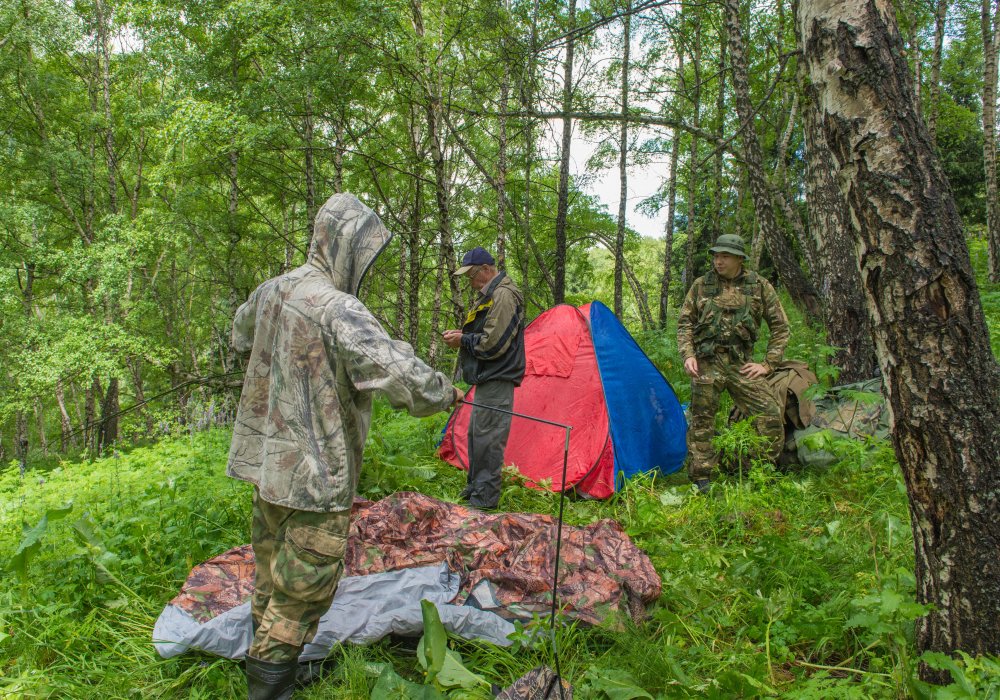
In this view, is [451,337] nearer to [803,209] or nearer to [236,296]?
[236,296]

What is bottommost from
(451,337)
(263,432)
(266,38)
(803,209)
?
(263,432)

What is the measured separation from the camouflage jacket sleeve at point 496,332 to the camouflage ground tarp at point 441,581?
1.26 metres

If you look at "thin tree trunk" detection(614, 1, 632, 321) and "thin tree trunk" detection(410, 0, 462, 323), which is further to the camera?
"thin tree trunk" detection(614, 1, 632, 321)

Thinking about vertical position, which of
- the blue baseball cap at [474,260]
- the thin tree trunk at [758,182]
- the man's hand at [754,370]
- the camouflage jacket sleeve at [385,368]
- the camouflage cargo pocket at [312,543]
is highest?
the thin tree trunk at [758,182]

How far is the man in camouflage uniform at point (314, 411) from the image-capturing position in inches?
88.3

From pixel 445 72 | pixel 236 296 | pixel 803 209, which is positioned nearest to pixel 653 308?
pixel 803 209

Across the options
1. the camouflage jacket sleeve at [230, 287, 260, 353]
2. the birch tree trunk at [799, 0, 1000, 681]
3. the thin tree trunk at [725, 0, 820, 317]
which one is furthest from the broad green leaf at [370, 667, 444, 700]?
the thin tree trunk at [725, 0, 820, 317]

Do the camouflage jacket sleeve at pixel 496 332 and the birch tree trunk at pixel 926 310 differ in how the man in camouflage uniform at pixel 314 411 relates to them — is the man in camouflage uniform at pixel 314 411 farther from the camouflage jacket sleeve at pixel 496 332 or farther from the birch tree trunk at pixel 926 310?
the camouflage jacket sleeve at pixel 496 332

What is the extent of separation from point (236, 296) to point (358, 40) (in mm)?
7132

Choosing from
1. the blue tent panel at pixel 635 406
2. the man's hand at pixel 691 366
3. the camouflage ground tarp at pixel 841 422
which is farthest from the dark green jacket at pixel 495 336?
the camouflage ground tarp at pixel 841 422

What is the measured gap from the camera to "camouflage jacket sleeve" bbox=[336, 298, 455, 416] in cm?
218

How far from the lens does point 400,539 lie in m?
3.54

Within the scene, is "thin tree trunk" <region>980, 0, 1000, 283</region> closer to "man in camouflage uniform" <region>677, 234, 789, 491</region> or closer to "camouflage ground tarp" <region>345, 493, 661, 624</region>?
"man in camouflage uniform" <region>677, 234, 789, 491</region>

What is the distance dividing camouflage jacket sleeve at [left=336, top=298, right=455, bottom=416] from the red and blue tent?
2.73 metres
